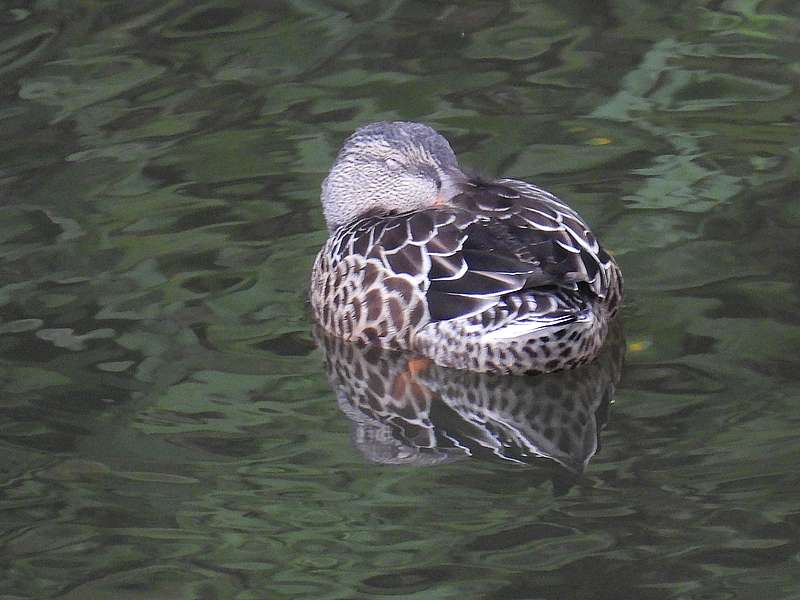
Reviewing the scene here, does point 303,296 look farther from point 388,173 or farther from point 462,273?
point 462,273

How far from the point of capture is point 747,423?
21.8 feet

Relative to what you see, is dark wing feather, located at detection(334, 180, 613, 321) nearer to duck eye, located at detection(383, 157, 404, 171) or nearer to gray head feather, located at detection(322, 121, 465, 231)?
gray head feather, located at detection(322, 121, 465, 231)

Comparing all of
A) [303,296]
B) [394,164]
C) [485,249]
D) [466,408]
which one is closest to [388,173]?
[394,164]

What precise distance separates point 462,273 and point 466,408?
0.63 metres

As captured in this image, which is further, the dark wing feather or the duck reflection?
the dark wing feather

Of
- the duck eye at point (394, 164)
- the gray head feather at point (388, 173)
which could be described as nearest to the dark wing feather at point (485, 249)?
the gray head feather at point (388, 173)

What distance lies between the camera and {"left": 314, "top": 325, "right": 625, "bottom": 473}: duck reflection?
264 inches

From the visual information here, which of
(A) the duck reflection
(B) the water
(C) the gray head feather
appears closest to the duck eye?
(C) the gray head feather

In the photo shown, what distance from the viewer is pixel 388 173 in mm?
8312

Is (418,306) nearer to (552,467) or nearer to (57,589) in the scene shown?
(552,467)

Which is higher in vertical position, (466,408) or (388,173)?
(388,173)

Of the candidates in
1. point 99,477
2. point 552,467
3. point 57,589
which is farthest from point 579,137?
point 57,589

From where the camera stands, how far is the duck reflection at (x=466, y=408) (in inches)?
264

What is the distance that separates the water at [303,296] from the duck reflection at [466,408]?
0.08 m
